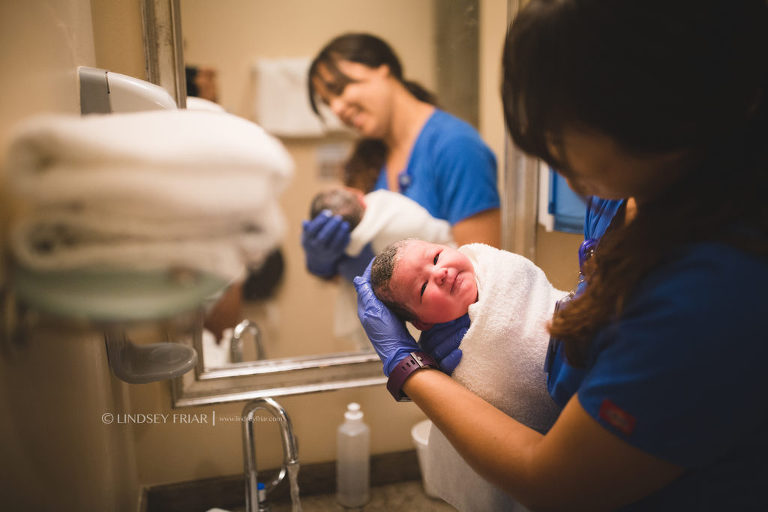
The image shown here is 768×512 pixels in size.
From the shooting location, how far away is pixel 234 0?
1.13m

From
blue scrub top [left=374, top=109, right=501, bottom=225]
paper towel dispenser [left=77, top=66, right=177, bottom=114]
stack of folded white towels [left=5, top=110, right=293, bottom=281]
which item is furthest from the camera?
blue scrub top [left=374, top=109, right=501, bottom=225]

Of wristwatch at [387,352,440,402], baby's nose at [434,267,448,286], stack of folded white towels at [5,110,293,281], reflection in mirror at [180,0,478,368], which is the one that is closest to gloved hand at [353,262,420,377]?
wristwatch at [387,352,440,402]

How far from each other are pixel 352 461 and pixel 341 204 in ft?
2.36

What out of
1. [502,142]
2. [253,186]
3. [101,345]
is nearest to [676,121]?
[253,186]

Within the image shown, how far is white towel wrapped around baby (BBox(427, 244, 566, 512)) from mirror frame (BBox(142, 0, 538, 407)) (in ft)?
1.08

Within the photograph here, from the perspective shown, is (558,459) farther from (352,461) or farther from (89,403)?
(352,461)

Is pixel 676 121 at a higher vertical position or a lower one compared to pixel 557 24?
lower

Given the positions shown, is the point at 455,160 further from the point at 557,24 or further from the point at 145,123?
the point at 145,123

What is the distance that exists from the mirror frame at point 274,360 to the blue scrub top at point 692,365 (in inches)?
23.9

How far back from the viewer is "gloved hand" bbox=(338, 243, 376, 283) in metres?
1.17

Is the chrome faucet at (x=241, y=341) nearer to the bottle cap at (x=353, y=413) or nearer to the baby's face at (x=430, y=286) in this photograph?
the bottle cap at (x=353, y=413)

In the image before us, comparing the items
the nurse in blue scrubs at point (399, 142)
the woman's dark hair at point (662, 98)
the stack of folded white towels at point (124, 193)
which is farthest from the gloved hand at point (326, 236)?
the stack of folded white towels at point (124, 193)

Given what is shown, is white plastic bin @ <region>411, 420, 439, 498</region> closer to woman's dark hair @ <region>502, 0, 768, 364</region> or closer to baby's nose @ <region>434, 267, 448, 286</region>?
baby's nose @ <region>434, 267, 448, 286</region>

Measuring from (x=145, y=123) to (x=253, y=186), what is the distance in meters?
0.10
